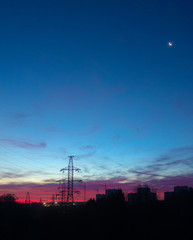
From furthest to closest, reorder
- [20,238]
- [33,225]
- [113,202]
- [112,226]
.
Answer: [33,225], [113,202], [20,238], [112,226]

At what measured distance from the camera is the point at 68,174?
200 feet

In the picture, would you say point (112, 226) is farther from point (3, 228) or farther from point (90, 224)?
point (3, 228)

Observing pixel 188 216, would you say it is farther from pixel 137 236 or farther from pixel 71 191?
pixel 71 191

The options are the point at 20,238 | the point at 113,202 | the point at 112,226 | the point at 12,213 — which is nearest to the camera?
the point at 112,226

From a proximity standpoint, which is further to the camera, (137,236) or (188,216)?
(188,216)

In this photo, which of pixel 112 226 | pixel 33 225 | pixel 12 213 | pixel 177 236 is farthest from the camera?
pixel 33 225

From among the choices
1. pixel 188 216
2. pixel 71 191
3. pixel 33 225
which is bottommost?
pixel 33 225

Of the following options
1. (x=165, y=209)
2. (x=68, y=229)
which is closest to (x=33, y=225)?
(x=68, y=229)

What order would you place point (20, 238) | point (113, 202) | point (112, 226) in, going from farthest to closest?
point (113, 202) < point (20, 238) < point (112, 226)

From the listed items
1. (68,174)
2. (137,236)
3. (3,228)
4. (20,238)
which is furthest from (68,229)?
(68,174)

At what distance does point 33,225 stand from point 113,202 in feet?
Answer: 85.5

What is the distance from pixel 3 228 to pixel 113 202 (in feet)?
65.6

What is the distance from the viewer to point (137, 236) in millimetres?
35031

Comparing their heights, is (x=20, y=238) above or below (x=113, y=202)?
below
